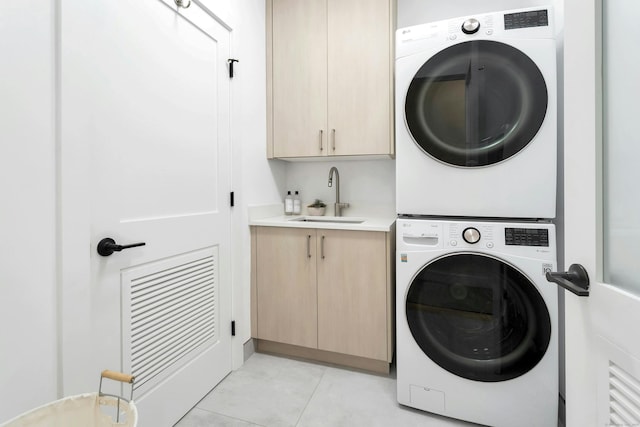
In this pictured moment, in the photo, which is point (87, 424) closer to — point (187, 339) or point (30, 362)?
point (30, 362)

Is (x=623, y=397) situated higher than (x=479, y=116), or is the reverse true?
(x=479, y=116)

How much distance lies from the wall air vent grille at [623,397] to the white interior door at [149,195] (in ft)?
4.78

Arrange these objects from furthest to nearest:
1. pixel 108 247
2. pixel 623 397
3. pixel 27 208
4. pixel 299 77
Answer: pixel 299 77, pixel 108 247, pixel 27 208, pixel 623 397

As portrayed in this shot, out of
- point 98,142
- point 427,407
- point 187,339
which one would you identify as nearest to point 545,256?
point 427,407

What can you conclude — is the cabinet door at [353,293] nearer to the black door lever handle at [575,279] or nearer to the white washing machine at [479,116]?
the white washing machine at [479,116]

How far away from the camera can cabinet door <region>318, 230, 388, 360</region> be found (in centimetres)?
172

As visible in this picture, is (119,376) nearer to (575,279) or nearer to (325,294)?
(325,294)

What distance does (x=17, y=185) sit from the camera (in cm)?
82

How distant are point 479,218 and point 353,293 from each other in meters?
0.81

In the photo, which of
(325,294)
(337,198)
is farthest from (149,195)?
(337,198)

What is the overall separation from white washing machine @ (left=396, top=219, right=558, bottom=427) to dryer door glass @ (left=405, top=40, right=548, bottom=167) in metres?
0.37

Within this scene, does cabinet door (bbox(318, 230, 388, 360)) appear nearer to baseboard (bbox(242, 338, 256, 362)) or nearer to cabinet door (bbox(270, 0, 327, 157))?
baseboard (bbox(242, 338, 256, 362))

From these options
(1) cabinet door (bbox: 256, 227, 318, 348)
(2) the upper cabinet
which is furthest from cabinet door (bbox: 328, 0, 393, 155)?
(1) cabinet door (bbox: 256, 227, 318, 348)

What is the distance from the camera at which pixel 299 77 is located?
209 centimetres
